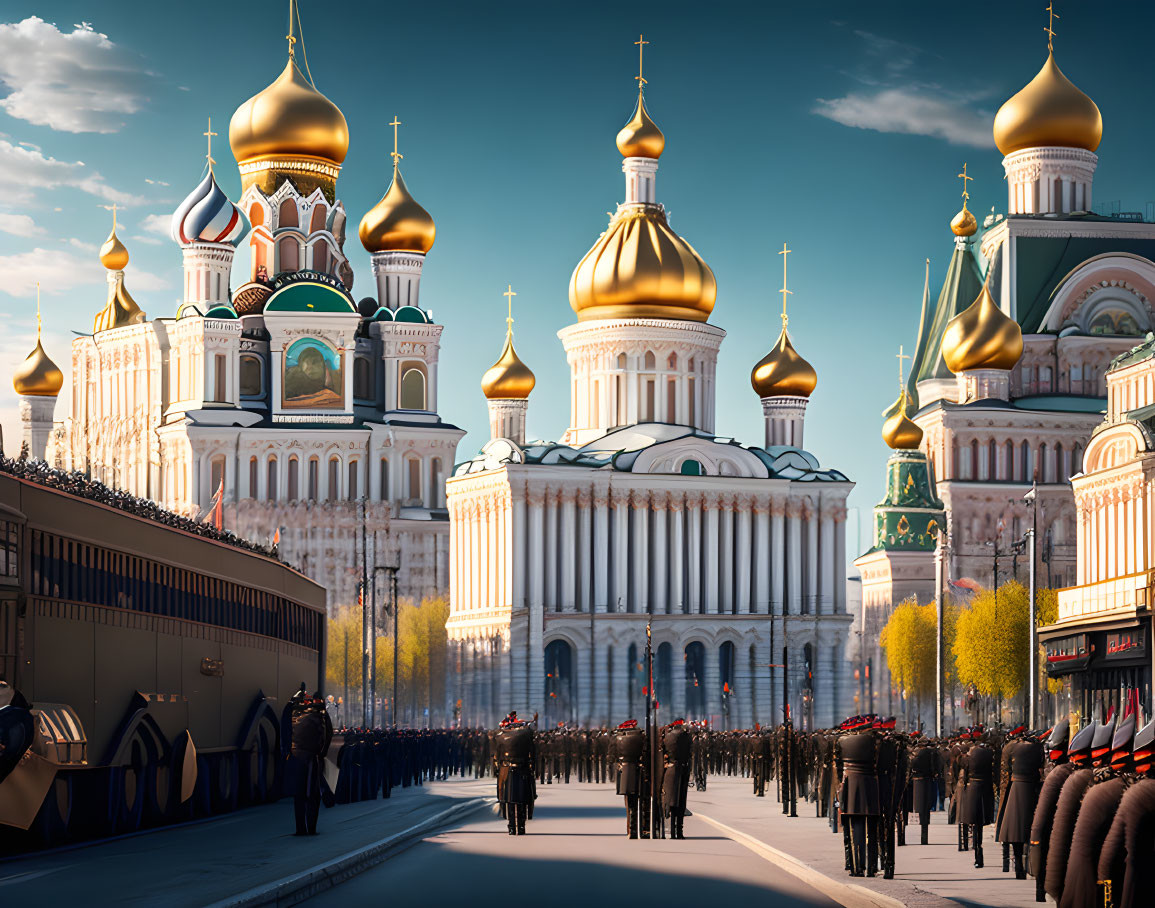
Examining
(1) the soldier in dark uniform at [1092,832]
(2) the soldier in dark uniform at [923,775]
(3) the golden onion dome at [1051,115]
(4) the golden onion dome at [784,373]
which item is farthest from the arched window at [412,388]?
(1) the soldier in dark uniform at [1092,832]

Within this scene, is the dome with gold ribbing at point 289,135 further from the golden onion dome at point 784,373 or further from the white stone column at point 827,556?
the white stone column at point 827,556

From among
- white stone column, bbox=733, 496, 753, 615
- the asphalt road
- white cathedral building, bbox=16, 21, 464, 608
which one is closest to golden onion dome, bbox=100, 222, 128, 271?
white cathedral building, bbox=16, 21, 464, 608

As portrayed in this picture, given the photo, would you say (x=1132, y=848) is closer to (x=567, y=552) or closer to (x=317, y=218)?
(x=567, y=552)

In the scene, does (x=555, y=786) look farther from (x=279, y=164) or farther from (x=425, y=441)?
(x=279, y=164)

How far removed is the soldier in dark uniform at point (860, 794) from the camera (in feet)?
70.5

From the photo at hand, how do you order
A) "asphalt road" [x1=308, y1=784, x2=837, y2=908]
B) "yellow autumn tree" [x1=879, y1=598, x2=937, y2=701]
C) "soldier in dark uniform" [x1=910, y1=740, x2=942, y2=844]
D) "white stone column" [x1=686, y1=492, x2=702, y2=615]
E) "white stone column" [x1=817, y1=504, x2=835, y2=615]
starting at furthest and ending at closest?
"white stone column" [x1=817, y1=504, x2=835, y2=615] < "white stone column" [x1=686, y1=492, x2=702, y2=615] < "yellow autumn tree" [x1=879, y1=598, x2=937, y2=701] < "soldier in dark uniform" [x1=910, y1=740, x2=942, y2=844] < "asphalt road" [x1=308, y1=784, x2=837, y2=908]

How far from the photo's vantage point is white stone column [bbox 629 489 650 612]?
94.7 meters

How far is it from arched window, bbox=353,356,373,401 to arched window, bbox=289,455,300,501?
26.4 feet

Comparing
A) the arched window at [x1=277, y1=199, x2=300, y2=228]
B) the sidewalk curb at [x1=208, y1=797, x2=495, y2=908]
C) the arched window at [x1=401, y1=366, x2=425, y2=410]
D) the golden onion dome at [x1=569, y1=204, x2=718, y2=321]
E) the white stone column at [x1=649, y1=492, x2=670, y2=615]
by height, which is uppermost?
the arched window at [x1=277, y1=199, x2=300, y2=228]

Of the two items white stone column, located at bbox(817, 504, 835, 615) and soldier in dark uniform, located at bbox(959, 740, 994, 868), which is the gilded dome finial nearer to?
white stone column, located at bbox(817, 504, 835, 615)

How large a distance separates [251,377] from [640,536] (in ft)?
84.5

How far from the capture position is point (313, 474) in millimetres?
106312

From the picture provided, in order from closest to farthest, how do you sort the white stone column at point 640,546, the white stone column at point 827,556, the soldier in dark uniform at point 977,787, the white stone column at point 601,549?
the soldier in dark uniform at point 977,787
the white stone column at point 601,549
the white stone column at point 640,546
the white stone column at point 827,556

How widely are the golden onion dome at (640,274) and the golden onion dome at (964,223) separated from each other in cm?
2284
